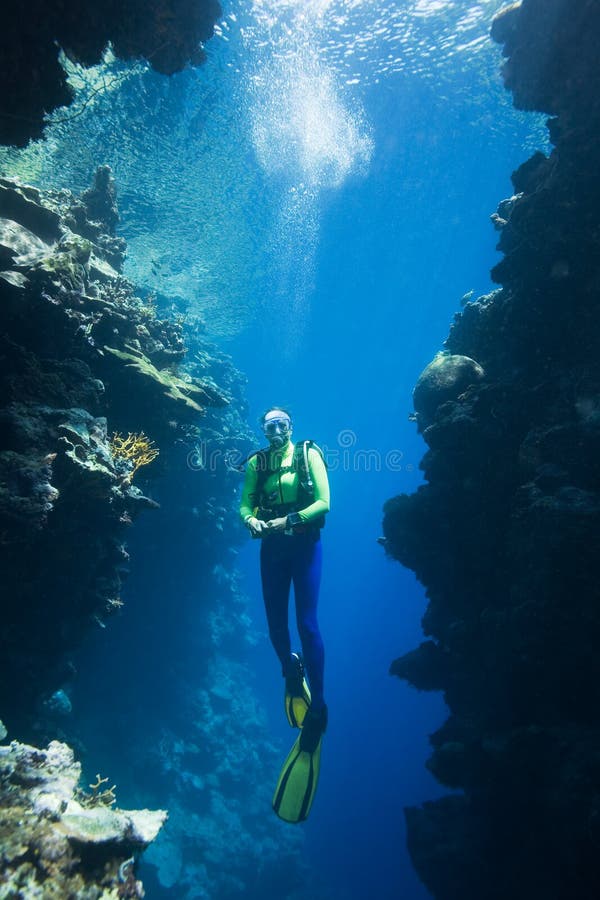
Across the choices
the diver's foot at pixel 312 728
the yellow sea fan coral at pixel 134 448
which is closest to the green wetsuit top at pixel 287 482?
the yellow sea fan coral at pixel 134 448

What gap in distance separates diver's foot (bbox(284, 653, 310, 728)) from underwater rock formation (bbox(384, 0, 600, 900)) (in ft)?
10.9

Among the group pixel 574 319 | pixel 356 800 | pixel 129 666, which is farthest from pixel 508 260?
pixel 356 800

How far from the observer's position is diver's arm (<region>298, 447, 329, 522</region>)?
18.8ft

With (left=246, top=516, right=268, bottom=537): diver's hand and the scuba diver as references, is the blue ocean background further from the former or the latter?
(left=246, top=516, right=268, bottom=537): diver's hand

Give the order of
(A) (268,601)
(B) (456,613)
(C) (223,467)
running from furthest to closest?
(C) (223,467)
(B) (456,613)
(A) (268,601)

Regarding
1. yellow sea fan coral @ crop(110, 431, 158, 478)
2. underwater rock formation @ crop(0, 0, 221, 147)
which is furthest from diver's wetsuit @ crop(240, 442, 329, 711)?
underwater rock formation @ crop(0, 0, 221, 147)

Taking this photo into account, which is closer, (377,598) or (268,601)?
(268,601)

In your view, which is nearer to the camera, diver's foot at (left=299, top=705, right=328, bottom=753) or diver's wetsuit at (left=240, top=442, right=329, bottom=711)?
diver's foot at (left=299, top=705, right=328, bottom=753)

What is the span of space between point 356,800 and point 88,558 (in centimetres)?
5271

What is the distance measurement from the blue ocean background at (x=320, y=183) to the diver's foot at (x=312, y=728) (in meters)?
10.8

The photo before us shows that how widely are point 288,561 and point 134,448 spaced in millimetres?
3700

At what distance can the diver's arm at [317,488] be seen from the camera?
225 inches

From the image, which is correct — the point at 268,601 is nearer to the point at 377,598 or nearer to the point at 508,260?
the point at 508,260

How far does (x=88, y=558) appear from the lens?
6.89 meters
